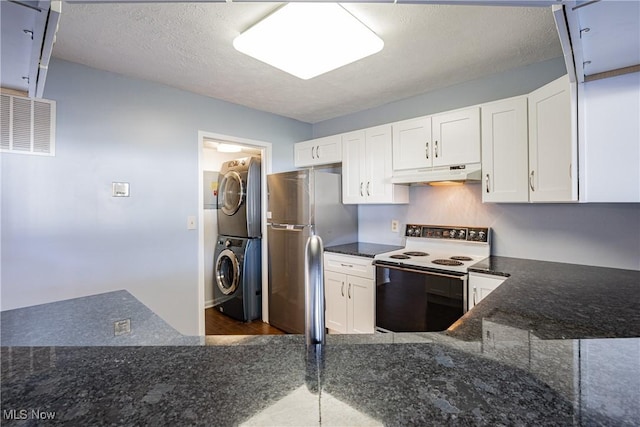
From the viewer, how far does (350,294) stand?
2.77 meters

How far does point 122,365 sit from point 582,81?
2.26 metres

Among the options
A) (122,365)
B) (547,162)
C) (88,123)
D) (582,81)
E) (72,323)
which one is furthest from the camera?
(88,123)

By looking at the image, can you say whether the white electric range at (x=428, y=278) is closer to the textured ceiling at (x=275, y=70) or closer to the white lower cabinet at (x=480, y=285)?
the white lower cabinet at (x=480, y=285)

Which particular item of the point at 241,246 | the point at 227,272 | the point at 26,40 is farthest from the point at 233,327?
the point at 26,40

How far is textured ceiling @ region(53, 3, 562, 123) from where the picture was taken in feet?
5.45

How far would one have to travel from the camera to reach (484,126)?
229cm

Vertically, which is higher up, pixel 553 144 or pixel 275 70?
pixel 275 70

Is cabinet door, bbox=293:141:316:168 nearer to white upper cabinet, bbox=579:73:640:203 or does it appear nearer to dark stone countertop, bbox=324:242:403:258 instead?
dark stone countertop, bbox=324:242:403:258

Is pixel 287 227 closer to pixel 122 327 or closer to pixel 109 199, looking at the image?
pixel 109 199

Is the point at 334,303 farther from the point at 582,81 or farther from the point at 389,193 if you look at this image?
the point at 582,81

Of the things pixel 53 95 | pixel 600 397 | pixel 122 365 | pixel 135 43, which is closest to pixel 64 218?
pixel 53 95

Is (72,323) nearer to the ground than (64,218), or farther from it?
nearer to the ground

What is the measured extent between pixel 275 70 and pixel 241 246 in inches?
75.7

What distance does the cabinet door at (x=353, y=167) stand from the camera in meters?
3.04
